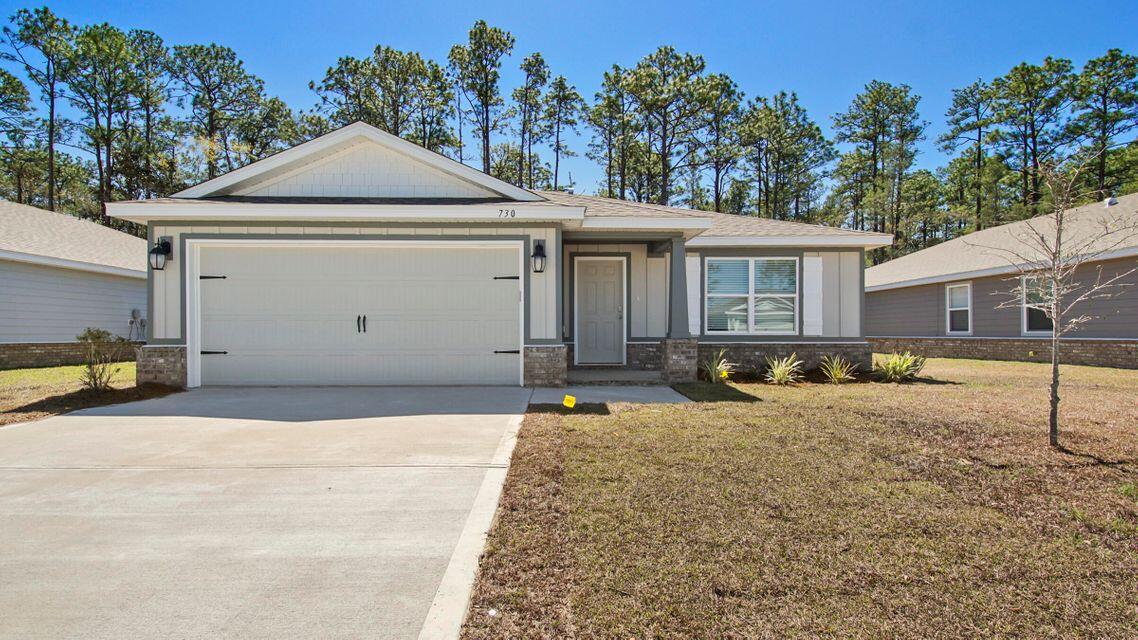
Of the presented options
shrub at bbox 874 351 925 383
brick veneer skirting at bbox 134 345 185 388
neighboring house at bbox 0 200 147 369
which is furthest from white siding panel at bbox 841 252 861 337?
neighboring house at bbox 0 200 147 369

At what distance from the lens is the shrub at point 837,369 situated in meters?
9.64

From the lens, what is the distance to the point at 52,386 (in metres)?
8.70

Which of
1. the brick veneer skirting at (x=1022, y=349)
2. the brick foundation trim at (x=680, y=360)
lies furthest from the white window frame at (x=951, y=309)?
the brick foundation trim at (x=680, y=360)

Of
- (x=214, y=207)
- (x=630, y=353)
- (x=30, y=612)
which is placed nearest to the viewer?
(x=30, y=612)

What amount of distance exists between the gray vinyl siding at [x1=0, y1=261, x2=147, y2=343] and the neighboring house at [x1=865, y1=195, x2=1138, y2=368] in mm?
19564

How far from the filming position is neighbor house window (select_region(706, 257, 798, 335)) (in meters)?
11.1

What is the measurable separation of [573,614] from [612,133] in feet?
96.9

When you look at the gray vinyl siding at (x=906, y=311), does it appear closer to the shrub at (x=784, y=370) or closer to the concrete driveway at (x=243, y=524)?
the shrub at (x=784, y=370)

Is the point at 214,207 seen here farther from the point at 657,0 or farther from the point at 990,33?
the point at 990,33

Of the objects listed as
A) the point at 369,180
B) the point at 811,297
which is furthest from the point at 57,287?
the point at 811,297

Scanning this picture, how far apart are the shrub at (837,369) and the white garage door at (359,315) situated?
18.0 ft

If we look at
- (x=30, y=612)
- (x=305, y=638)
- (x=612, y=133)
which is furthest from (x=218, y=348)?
(x=612, y=133)

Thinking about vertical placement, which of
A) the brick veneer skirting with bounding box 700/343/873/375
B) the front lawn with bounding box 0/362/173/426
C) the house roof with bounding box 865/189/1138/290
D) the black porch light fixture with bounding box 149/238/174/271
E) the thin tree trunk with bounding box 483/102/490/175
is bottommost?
the front lawn with bounding box 0/362/173/426

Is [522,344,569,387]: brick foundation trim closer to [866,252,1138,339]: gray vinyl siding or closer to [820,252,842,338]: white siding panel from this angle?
[820,252,842,338]: white siding panel
